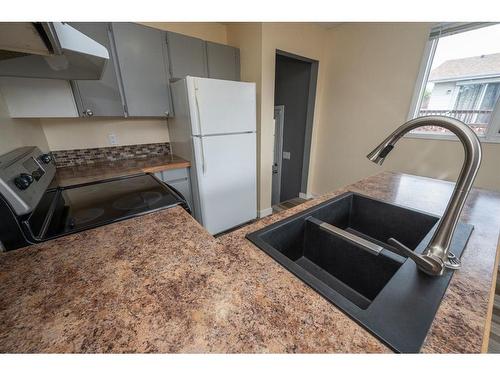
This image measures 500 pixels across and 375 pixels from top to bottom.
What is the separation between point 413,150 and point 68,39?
2885 millimetres

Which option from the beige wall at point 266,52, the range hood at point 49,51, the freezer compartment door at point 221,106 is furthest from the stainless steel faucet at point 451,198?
the beige wall at point 266,52

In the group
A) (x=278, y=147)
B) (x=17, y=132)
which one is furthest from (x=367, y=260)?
(x=278, y=147)

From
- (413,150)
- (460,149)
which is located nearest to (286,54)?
(413,150)

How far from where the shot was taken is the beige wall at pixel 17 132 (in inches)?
42.8

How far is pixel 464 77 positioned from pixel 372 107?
770 mm

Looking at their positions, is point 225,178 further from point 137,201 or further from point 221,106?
point 137,201

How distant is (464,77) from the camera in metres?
1.82

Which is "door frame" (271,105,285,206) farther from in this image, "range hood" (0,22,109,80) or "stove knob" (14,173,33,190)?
"stove knob" (14,173,33,190)

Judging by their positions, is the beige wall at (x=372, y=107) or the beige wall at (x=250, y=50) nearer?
the beige wall at (x=372, y=107)

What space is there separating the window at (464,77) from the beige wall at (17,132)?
321 centimetres

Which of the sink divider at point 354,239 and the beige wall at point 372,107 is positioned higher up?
the beige wall at point 372,107

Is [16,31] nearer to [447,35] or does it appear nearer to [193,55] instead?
[193,55]

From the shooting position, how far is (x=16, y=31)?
0.56 m

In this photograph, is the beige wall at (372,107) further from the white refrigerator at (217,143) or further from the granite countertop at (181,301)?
the granite countertop at (181,301)
